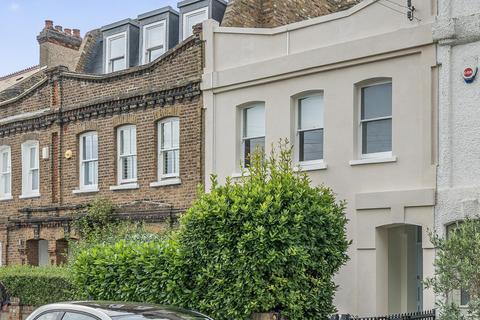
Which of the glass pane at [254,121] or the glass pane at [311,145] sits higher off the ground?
the glass pane at [254,121]

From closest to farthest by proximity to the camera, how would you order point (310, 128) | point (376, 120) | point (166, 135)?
point (376, 120) < point (310, 128) < point (166, 135)

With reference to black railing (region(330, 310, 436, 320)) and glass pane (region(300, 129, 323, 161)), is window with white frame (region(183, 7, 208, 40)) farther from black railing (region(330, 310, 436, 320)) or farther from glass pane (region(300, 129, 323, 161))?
black railing (region(330, 310, 436, 320))

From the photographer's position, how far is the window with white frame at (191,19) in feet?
72.6

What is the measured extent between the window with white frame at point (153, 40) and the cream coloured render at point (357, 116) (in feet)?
14.7

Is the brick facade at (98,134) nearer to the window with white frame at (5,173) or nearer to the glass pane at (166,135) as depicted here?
the glass pane at (166,135)

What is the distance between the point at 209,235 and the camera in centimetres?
1420

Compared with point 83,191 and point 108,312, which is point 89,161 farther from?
point 108,312

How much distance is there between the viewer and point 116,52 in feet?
80.5

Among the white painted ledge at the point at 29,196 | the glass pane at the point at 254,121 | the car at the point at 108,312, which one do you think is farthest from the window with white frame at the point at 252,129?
the car at the point at 108,312

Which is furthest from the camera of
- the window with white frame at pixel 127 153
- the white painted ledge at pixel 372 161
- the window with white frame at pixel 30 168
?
the window with white frame at pixel 30 168

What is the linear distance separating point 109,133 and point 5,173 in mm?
5992

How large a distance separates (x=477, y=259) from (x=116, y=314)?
5.71 meters

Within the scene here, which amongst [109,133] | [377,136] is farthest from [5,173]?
[377,136]

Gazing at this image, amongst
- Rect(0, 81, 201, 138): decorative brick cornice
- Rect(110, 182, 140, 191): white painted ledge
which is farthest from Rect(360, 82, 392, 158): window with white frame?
Rect(110, 182, 140, 191): white painted ledge
